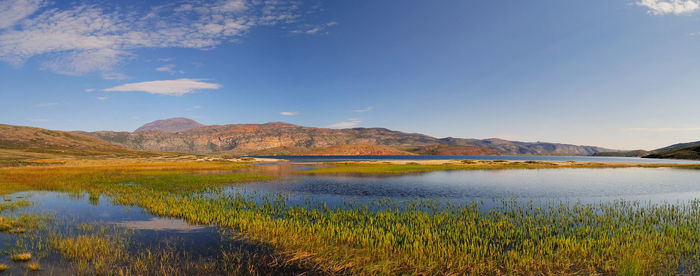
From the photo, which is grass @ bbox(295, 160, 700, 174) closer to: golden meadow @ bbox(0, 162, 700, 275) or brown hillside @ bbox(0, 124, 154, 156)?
golden meadow @ bbox(0, 162, 700, 275)

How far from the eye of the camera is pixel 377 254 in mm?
12758

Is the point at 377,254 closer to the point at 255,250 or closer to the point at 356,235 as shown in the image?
the point at 356,235

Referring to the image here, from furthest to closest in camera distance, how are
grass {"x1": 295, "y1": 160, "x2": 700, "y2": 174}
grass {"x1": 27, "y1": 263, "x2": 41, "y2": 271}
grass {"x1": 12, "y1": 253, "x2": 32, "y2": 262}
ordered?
grass {"x1": 295, "y1": 160, "x2": 700, "y2": 174} → grass {"x1": 12, "y1": 253, "x2": 32, "y2": 262} → grass {"x1": 27, "y1": 263, "x2": 41, "y2": 271}

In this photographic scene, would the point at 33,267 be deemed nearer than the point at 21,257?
Yes

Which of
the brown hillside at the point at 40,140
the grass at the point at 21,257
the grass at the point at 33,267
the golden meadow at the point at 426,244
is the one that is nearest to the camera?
the grass at the point at 33,267

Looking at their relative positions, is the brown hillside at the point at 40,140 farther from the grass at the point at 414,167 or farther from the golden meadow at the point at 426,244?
the golden meadow at the point at 426,244

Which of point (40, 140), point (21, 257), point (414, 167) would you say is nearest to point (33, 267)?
point (21, 257)

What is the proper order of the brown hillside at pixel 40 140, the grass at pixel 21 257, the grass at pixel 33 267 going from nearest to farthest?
1. the grass at pixel 33 267
2. the grass at pixel 21 257
3. the brown hillside at pixel 40 140

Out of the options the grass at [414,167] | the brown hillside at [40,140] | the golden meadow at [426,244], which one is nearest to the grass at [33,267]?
the golden meadow at [426,244]

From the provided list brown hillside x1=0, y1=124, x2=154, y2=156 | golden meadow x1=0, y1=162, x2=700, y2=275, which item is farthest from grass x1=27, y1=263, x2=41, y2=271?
brown hillside x1=0, y1=124, x2=154, y2=156

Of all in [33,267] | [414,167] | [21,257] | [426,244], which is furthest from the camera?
[414,167]

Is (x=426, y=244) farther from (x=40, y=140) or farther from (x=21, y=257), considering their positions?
(x=40, y=140)

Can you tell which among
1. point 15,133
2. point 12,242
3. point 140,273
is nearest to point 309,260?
point 140,273

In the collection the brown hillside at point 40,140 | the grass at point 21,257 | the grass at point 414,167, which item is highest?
the brown hillside at point 40,140
